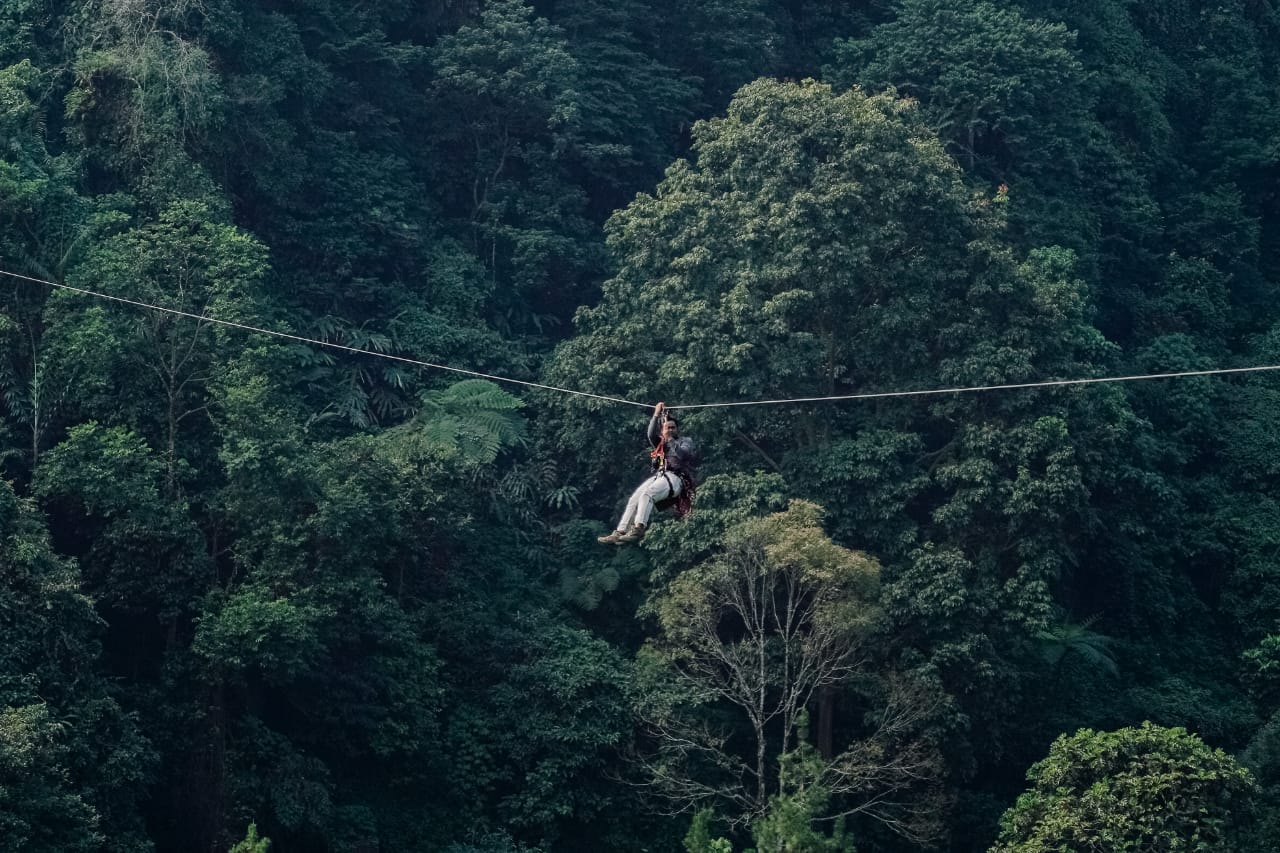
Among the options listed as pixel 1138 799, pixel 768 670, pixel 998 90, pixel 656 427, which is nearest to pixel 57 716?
pixel 656 427

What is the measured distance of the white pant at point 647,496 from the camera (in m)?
14.8

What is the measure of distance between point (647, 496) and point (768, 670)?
24.9 ft

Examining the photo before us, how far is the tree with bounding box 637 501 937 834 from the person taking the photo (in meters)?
21.2

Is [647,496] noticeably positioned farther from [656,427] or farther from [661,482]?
[656,427]

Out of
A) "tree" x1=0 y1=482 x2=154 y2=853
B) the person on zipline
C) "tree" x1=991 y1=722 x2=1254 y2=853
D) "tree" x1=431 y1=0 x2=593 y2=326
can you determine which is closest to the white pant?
the person on zipline

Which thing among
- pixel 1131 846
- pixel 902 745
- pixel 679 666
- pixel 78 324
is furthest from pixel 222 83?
pixel 1131 846

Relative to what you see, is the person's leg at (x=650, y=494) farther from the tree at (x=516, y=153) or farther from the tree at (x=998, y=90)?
the tree at (x=998, y=90)

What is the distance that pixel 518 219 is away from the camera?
92.8 feet

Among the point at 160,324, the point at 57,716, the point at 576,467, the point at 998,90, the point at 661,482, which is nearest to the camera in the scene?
the point at 661,482

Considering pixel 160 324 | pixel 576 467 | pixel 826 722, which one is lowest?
pixel 826 722

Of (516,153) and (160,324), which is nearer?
(160,324)

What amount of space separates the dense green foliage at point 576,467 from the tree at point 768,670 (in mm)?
80

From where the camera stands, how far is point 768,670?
2198cm

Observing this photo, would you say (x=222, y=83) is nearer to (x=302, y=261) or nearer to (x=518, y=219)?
(x=302, y=261)
